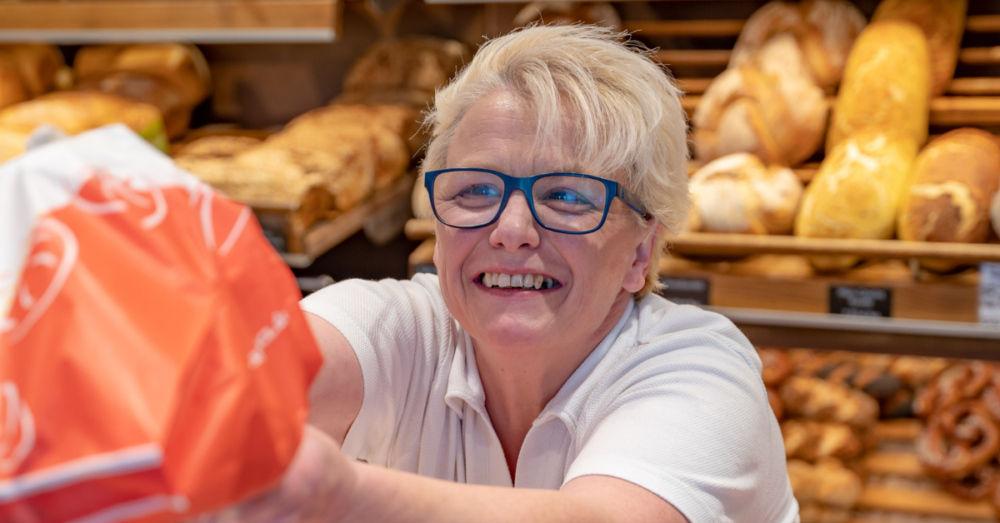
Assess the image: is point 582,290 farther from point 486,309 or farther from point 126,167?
point 126,167

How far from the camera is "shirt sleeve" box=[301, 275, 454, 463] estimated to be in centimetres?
105

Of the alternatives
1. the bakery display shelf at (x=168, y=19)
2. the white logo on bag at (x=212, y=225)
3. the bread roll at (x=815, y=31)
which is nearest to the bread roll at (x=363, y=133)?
the bakery display shelf at (x=168, y=19)

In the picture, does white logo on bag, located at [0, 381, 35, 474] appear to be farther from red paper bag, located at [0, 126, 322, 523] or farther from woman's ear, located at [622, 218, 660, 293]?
woman's ear, located at [622, 218, 660, 293]

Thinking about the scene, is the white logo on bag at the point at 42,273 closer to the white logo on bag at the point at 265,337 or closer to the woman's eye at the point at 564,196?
the white logo on bag at the point at 265,337

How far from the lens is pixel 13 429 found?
1.27ft

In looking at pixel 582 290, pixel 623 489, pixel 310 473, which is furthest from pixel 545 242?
pixel 310 473

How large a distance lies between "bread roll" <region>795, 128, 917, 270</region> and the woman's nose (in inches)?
39.0

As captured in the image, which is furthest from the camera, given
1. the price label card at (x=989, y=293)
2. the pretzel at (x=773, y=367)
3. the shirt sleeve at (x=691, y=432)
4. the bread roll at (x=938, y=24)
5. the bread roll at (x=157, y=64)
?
the bread roll at (x=157, y=64)

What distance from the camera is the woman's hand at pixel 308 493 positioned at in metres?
0.45

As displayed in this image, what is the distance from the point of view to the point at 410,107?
7.45ft

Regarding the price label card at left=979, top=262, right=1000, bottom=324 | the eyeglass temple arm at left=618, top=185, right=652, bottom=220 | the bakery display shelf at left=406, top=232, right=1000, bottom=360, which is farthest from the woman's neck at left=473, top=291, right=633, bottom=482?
the price label card at left=979, top=262, right=1000, bottom=324

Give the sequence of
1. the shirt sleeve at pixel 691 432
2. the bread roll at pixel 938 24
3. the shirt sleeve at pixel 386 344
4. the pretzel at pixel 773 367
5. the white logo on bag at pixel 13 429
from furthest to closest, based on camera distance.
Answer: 1. the pretzel at pixel 773 367
2. the bread roll at pixel 938 24
3. the shirt sleeve at pixel 386 344
4. the shirt sleeve at pixel 691 432
5. the white logo on bag at pixel 13 429

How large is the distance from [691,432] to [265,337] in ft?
1.67

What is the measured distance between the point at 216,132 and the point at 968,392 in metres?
2.19
